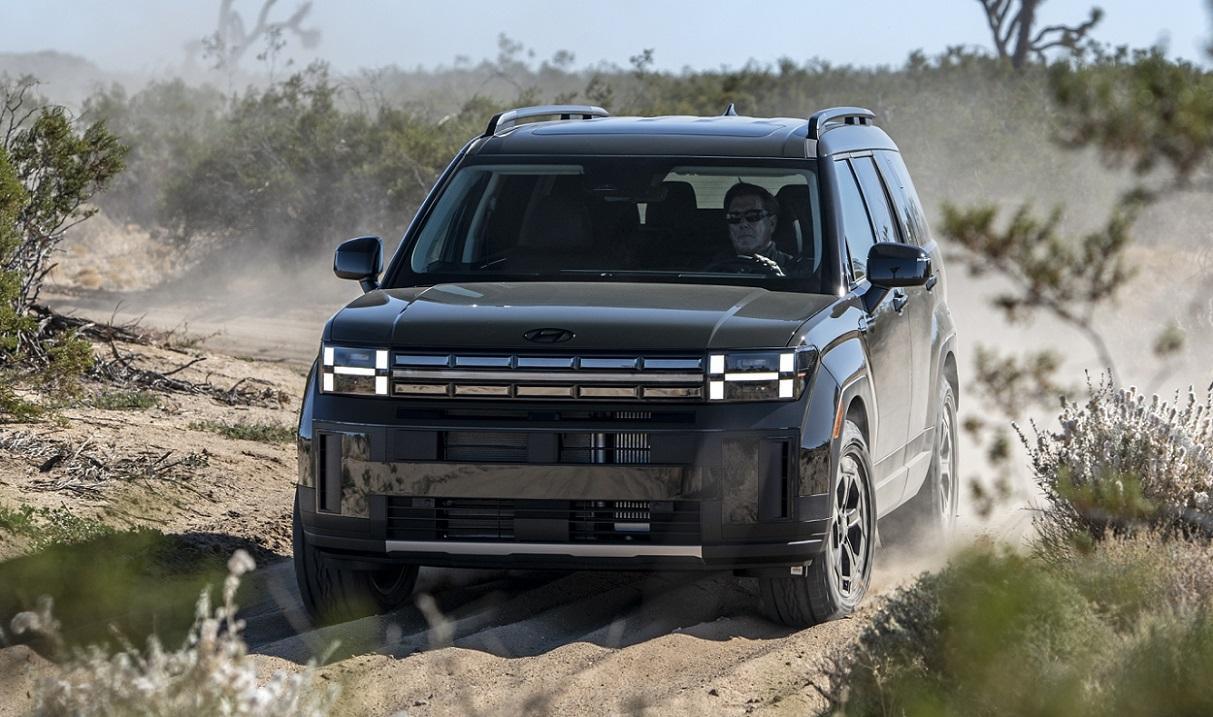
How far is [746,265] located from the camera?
25.2 ft

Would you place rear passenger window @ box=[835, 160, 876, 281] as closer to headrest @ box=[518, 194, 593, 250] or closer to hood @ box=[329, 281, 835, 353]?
hood @ box=[329, 281, 835, 353]

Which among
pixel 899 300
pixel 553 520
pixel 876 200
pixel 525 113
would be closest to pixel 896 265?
pixel 899 300

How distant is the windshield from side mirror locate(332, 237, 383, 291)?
114 millimetres

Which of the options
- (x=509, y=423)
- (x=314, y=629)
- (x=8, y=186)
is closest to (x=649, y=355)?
(x=509, y=423)

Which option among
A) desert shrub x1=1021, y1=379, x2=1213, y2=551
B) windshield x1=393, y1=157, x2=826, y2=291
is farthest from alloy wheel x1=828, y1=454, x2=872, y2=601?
windshield x1=393, y1=157, x2=826, y2=291

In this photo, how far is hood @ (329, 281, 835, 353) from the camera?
259 inches

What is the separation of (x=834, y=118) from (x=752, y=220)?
1.07 m

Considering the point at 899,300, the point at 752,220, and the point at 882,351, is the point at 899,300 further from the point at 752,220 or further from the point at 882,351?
the point at 752,220

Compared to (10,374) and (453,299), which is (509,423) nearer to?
(453,299)

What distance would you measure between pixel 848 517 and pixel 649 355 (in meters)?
1.17

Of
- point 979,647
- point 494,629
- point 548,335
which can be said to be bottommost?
point 494,629

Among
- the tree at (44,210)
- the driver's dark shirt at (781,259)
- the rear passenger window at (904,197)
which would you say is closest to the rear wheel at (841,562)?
the driver's dark shirt at (781,259)

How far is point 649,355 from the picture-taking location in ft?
21.3

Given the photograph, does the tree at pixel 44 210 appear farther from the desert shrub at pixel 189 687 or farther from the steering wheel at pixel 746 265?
the desert shrub at pixel 189 687
